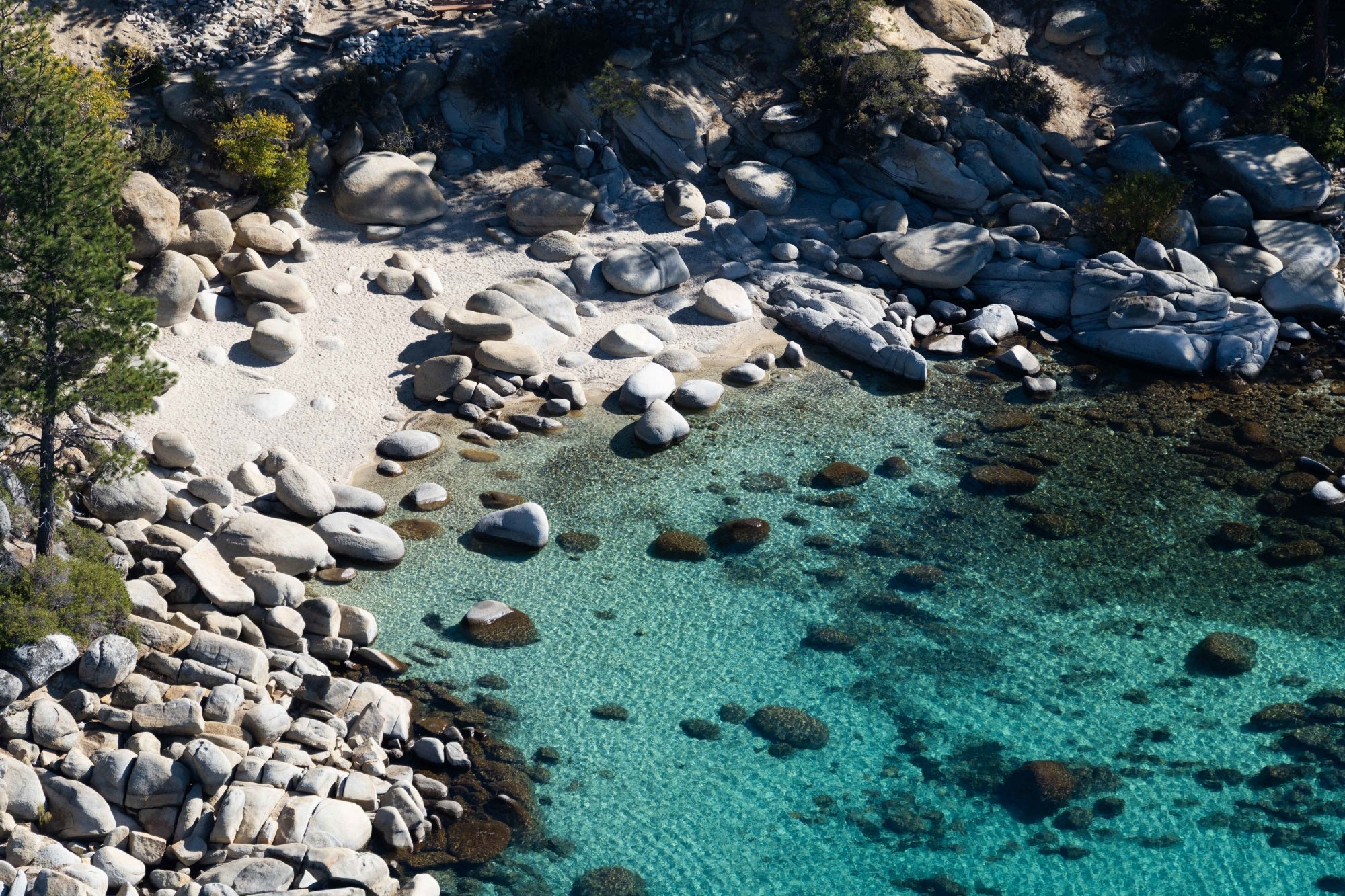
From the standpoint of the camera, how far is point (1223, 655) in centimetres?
1533

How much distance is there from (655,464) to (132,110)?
13.1 metres

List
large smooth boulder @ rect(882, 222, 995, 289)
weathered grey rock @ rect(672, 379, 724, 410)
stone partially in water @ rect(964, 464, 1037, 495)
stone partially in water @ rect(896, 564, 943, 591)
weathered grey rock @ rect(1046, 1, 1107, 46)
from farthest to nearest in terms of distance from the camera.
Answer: weathered grey rock @ rect(1046, 1, 1107, 46) < large smooth boulder @ rect(882, 222, 995, 289) < weathered grey rock @ rect(672, 379, 724, 410) < stone partially in water @ rect(964, 464, 1037, 495) < stone partially in water @ rect(896, 564, 943, 591)

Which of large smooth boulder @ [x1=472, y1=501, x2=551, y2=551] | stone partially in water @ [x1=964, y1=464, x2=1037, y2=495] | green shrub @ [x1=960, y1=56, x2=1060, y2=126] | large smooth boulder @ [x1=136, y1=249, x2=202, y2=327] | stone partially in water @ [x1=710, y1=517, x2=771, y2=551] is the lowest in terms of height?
stone partially in water @ [x1=964, y1=464, x2=1037, y2=495]

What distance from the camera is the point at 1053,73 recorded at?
29.9m

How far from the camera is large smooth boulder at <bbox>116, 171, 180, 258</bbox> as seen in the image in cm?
1972

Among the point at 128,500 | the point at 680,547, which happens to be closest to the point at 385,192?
the point at 128,500

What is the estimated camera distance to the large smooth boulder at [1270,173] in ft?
84.7

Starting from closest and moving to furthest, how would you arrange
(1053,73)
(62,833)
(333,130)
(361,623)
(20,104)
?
(62,833) → (20,104) → (361,623) → (333,130) → (1053,73)

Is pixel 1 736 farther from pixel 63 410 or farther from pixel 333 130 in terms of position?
pixel 333 130

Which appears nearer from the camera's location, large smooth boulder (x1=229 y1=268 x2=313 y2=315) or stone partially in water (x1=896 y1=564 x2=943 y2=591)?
stone partially in water (x1=896 y1=564 x2=943 y2=591)

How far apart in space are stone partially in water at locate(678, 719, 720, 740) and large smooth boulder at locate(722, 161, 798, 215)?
14.7m

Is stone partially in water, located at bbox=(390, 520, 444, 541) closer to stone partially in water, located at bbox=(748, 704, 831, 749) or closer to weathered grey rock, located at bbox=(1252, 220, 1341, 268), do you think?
stone partially in water, located at bbox=(748, 704, 831, 749)

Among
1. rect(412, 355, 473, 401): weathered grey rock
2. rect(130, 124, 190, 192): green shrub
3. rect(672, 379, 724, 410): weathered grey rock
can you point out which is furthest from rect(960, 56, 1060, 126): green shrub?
rect(130, 124, 190, 192): green shrub

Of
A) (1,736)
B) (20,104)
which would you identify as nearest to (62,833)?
(1,736)
